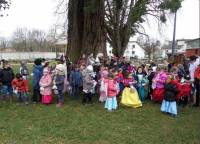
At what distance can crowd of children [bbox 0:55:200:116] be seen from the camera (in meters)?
14.7

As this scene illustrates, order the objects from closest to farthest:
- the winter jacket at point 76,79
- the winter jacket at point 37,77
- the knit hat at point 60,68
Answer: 1. the knit hat at point 60,68
2. the winter jacket at point 37,77
3. the winter jacket at point 76,79

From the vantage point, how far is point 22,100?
51.0 ft

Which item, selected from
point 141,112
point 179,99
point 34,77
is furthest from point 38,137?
point 179,99

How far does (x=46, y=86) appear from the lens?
1519 centimetres

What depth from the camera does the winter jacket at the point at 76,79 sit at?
15.9 metres

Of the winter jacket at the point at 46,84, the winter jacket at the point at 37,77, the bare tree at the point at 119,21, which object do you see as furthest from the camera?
the bare tree at the point at 119,21

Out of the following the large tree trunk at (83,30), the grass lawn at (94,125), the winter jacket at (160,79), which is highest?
the large tree trunk at (83,30)

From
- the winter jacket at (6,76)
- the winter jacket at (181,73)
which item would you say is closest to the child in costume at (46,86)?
the winter jacket at (6,76)

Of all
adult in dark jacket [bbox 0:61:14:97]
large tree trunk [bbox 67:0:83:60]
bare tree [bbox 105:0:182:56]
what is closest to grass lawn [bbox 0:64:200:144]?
adult in dark jacket [bbox 0:61:14:97]

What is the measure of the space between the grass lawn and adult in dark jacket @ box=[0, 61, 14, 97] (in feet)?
2.68

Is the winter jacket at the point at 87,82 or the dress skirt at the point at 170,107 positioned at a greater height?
the winter jacket at the point at 87,82

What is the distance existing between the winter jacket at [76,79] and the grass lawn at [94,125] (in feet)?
4.11

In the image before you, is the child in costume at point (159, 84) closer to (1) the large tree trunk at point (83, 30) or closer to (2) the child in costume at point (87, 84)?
(2) the child in costume at point (87, 84)

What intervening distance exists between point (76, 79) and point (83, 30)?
5.30m
